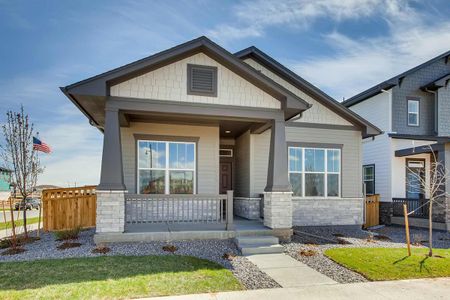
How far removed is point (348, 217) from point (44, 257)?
34.7 ft

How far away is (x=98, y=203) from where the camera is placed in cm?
821

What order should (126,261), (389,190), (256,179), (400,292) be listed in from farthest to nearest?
(389,190) → (256,179) → (126,261) → (400,292)

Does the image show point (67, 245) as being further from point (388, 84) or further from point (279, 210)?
point (388, 84)

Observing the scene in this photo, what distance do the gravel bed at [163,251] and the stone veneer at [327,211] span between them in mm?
4607

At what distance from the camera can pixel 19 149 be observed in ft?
32.4

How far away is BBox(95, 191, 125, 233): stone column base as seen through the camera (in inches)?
323

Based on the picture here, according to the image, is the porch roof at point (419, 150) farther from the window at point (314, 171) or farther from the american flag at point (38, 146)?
the american flag at point (38, 146)

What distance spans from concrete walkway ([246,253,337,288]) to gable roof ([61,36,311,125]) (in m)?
4.23

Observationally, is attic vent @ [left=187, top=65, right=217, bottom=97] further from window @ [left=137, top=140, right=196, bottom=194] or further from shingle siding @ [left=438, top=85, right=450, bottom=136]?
shingle siding @ [left=438, top=85, right=450, bottom=136]

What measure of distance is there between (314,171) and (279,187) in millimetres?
4009

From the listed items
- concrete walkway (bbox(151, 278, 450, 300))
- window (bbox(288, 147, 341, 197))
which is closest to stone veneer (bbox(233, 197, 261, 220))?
window (bbox(288, 147, 341, 197))

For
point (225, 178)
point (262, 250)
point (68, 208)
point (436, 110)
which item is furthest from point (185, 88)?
point (436, 110)

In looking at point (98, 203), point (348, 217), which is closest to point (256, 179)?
point (348, 217)

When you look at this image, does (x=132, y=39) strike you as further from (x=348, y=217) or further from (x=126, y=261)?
(x=348, y=217)
